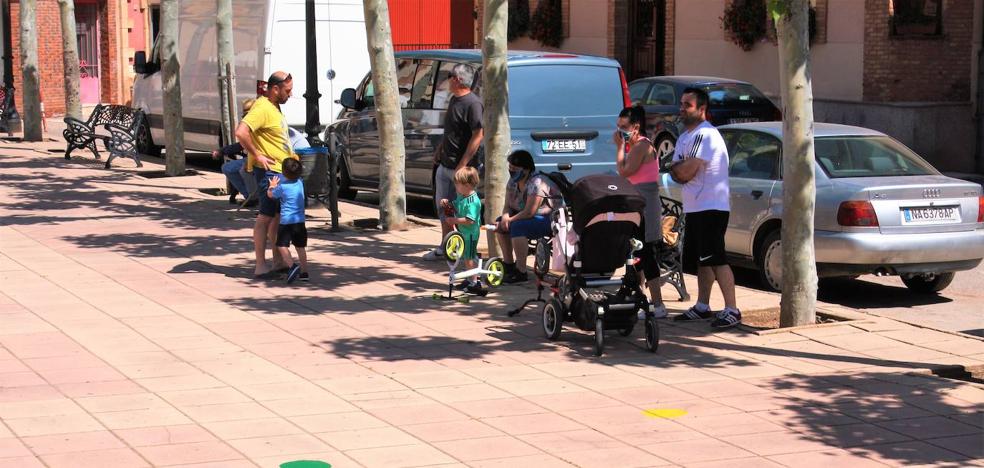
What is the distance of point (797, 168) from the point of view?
1014cm

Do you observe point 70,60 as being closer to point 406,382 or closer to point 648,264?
point 648,264

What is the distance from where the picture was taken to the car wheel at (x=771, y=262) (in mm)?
12195

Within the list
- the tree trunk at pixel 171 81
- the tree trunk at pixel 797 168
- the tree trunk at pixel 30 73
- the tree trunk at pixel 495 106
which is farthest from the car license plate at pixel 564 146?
the tree trunk at pixel 30 73

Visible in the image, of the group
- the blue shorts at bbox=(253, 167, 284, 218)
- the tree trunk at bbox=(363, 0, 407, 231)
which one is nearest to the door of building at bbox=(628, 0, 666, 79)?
the tree trunk at bbox=(363, 0, 407, 231)

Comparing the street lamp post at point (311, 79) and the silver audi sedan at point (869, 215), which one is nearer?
the silver audi sedan at point (869, 215)

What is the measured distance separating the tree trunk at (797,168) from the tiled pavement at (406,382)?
350 millimetres

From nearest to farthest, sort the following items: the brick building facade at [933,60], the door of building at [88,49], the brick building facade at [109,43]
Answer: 1. the brick building facade at [933,60]
2. the brick building facade at [109,43]
3. the door of building at [88,49]

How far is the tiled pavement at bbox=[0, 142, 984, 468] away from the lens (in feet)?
23.3

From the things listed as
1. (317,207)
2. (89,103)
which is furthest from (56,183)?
(89,103)

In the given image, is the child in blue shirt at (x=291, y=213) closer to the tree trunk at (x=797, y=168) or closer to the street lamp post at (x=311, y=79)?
the tree trunk at (x=797, y=168)

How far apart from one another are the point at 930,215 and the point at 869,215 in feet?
1.85

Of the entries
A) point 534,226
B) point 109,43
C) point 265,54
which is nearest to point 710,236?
point 534,226

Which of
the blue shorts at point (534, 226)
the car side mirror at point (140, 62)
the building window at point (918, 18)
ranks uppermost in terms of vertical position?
the building window at point (918, 18)

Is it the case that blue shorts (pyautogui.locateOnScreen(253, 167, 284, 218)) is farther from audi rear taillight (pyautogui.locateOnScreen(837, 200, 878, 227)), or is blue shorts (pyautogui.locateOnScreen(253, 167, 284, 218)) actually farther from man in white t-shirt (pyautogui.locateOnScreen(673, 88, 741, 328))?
audi rear taillight (pyautogui.locateOnScreen(837, 200, 878, 227))
